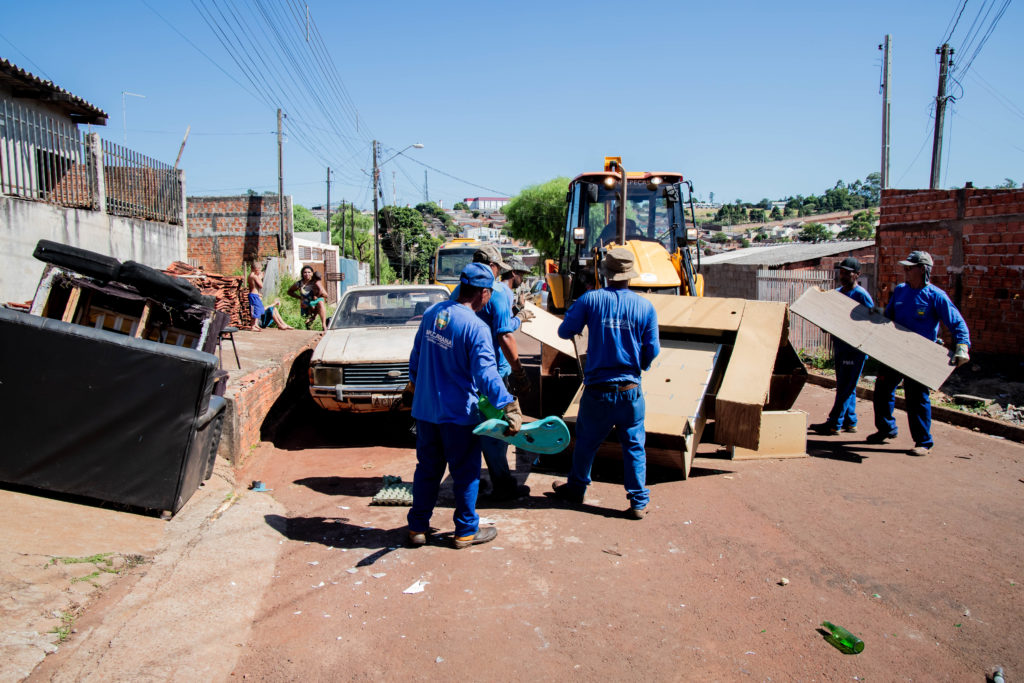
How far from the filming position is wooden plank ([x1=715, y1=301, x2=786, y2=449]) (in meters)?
5.52

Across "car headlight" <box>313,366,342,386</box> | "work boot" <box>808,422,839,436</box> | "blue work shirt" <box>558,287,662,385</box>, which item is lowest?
"work boot" <box>808,422,839,436</box>

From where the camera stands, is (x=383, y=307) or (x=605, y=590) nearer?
(x=605, y=590)

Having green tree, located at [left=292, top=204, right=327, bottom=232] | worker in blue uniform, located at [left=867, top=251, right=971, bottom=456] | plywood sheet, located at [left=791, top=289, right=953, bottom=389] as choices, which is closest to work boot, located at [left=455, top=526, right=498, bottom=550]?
plywood sheet, located at [left=791, top=289, right=953, bottom=389]

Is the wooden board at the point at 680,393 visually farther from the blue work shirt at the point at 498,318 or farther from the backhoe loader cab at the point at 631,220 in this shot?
the backhoe loader cab at the point at 631,220

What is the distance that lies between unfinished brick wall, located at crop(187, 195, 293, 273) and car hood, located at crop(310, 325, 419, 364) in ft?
56.9

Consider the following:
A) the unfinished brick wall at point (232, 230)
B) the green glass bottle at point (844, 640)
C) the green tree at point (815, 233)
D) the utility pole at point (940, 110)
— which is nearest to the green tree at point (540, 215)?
the green tree at point (815, 233)

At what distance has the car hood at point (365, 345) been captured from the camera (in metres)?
7.21

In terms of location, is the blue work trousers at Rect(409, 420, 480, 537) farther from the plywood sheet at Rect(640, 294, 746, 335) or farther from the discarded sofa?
the plywood sheet at Rect(640, 294, 746, 335)

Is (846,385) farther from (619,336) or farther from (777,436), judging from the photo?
(619,336)

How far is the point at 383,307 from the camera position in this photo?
8656 mm

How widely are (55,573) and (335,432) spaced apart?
456 centimetres

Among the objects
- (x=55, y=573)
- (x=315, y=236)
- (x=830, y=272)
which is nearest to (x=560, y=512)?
(x=55, y=573)

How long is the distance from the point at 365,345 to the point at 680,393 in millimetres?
3517

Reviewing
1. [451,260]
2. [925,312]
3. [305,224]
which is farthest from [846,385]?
[305,224]
